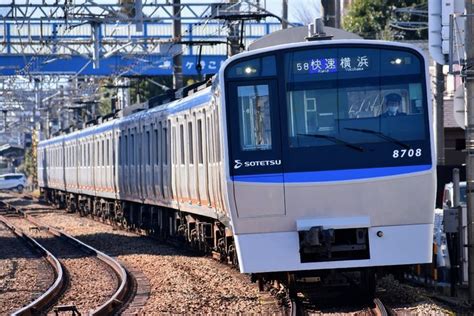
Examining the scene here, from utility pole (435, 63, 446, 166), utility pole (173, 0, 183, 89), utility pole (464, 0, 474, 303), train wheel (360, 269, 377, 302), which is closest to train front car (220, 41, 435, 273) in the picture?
train wheel (360, 269, 377, 302)

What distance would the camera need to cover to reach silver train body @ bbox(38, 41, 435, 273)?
1155cm

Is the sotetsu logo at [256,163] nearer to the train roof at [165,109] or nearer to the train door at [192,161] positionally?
the train roof at [165,109]

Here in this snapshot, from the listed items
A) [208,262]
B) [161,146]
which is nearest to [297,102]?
[208,262]

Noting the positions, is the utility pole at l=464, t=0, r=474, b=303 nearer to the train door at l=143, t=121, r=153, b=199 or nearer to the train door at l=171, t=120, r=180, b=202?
the train door at l=171, t=120, r=180, b=202

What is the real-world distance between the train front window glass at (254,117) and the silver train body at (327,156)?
0.03 feet

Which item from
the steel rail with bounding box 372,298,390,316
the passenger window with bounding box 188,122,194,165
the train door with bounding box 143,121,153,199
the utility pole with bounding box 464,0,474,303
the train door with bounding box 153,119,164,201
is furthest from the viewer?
the train door with bounding box 143,121,153,199

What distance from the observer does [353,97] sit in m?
11.6

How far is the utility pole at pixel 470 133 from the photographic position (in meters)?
12.5

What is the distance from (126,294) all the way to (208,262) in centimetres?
362

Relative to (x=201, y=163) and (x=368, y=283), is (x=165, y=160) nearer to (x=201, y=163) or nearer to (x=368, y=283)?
(x=201, y=163)

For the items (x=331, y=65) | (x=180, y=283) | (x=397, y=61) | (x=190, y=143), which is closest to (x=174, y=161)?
(x=190, y=143)

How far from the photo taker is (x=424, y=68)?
11625mm

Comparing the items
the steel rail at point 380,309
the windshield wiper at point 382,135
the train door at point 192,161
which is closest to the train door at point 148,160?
the train door at point 192,161

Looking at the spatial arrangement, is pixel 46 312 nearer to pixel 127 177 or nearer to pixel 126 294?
pixel 126 294
